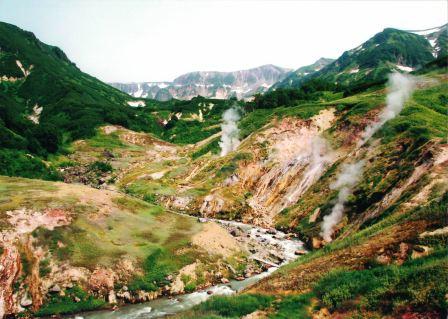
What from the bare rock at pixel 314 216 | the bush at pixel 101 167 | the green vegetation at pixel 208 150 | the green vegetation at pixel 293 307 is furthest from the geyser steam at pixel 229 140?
the green vegetation at pixel 293 307

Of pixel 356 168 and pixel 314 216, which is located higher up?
pixel 356 168

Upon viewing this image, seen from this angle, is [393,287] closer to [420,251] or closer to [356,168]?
[420,251]

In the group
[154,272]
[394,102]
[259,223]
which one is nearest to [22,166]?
[259,223]

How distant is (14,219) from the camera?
42375 mm

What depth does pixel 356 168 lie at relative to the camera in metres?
66.7

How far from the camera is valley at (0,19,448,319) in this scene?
76.7ft

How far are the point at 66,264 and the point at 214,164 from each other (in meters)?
59.2

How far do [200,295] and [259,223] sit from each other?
32.4 m

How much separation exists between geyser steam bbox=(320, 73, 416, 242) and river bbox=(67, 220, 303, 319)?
19.8 feet

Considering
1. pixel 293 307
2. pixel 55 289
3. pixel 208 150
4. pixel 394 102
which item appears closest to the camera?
pixel 293 307

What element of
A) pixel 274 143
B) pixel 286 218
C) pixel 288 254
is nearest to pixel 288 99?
pixel 274 143

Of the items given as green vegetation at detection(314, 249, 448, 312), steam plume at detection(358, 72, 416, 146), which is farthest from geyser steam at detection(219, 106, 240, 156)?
green vegetation at detection(314, 249, 448, 312)

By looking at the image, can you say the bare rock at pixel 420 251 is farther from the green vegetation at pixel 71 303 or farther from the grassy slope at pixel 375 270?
the green vegetation at pixel 71 303

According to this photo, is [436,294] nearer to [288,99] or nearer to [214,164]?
Result: [214,164]
